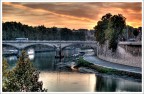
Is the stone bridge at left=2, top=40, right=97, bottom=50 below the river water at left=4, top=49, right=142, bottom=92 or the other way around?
the other way around

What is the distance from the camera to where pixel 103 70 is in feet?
26.7

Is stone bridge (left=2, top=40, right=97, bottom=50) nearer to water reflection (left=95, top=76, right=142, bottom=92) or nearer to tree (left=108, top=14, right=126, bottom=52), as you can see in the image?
tree (left=108, top=14, right=126, bottom=52)

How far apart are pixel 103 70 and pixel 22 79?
12.5ft

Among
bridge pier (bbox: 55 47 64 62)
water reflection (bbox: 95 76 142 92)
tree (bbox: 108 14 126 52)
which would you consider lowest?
water reflection (bbox: 95 76 142 92)

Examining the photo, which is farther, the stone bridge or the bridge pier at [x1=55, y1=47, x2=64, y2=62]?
the bridge pier at [x1=55, y1=47, x2=64, y2=62]

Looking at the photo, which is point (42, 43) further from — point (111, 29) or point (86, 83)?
point (86, 83)

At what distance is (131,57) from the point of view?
8219 mm

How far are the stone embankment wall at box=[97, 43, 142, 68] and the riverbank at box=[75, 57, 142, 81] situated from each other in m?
0.33

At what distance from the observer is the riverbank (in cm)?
695

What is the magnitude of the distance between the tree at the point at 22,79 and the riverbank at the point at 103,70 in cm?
240

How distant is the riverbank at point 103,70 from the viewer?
6953mm

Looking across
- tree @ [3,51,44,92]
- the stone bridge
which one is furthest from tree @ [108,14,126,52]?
tree @ [3,51,44,92]

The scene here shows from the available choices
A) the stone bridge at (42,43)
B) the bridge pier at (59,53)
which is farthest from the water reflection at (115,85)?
the bridge pier at (59,53)

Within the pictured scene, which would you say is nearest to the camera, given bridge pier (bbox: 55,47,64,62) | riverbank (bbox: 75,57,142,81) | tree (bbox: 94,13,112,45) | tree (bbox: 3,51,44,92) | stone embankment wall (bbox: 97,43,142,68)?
tree (bbox: 3,51,44,92)
